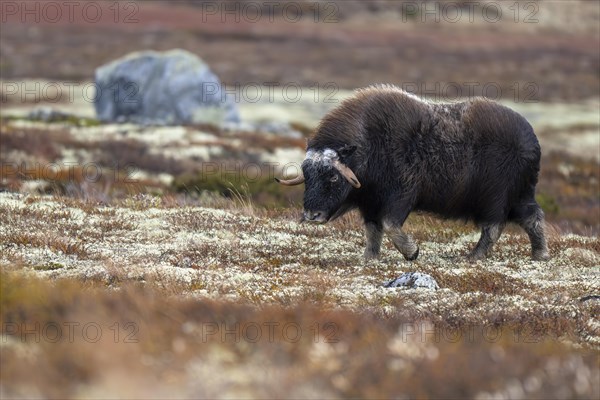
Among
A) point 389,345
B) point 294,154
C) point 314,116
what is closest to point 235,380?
point 389,345

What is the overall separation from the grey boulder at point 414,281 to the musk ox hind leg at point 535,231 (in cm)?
309

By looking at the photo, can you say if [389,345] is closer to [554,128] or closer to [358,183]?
[358,183]

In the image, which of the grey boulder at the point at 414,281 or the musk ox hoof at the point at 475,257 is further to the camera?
the musk ox hoof at the point at 475,257

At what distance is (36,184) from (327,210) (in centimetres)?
1107

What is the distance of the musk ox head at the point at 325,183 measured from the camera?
466 inches

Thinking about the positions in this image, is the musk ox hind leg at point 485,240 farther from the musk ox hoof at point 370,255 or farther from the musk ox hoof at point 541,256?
the musk ox hoof at point 370,255

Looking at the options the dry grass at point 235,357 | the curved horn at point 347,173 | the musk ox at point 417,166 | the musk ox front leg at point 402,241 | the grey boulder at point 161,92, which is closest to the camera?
the dry grass at point 235,357

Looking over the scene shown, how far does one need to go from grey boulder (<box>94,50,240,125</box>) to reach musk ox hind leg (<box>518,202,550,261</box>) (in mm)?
25952

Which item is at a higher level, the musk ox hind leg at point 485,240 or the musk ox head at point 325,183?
the musk ox head at point 325,183

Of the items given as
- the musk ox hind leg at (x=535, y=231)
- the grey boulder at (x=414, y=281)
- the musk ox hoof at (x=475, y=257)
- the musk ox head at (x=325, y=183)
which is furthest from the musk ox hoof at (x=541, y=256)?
the musk ox head at (x=325, y=183)

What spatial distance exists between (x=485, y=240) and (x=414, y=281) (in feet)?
9.13

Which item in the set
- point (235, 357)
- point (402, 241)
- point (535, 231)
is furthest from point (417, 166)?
point (235, 357)

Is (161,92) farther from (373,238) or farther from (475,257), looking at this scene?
(475,257)

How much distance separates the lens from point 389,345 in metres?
6.14
